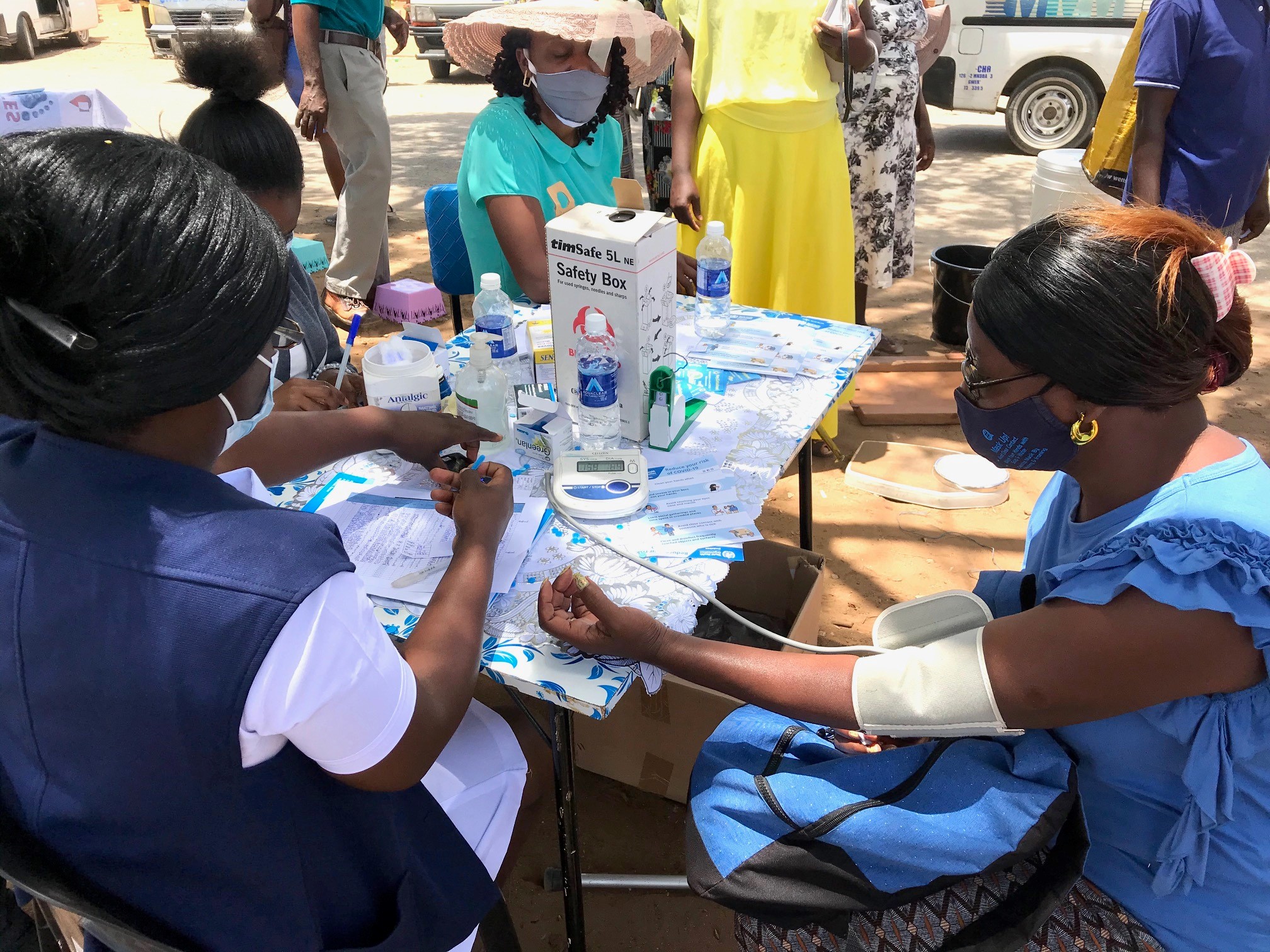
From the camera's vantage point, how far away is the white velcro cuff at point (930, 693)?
132 cm

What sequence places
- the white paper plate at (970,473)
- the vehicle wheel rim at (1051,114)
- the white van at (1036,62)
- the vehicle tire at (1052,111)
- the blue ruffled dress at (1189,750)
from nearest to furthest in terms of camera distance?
the blue ruffled dress at (1189,750) → the white paper plate at (970,473) → the white van at (1036,62) → the vehicle tire at (1052,111) → the vehicle wheel rim at (1051,114)

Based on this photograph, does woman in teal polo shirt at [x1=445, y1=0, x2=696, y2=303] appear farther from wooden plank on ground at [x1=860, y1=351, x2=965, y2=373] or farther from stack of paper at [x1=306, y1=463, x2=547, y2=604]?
wooden plank on ground at [x1=860, y1=351, x2=965, y2=373]

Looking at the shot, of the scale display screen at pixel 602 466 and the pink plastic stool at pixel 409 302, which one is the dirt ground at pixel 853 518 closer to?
the pink plastic stool at pixel 409 302

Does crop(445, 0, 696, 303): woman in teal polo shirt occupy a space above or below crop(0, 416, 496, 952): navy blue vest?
A: above

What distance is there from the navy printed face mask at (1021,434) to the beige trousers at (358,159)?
428 cm

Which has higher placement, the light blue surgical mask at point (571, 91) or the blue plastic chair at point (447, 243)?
the light blue surgical mask at point (571, 91)

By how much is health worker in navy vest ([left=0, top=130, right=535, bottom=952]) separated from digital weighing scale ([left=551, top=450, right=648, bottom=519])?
751 mm

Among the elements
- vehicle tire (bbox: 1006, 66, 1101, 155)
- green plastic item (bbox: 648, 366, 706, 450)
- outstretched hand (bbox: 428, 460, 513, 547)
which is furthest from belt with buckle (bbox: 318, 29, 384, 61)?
vehicle tire (bbox: 1006, 66, 1101, 155)

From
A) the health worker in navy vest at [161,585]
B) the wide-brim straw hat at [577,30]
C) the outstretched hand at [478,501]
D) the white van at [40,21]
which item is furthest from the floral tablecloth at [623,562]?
the white van at [40,21]

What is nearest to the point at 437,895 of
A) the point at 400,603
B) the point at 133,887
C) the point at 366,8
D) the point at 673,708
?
the point at 133,887

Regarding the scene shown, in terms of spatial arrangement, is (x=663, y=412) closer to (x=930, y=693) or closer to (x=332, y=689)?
(x=930, y=693)

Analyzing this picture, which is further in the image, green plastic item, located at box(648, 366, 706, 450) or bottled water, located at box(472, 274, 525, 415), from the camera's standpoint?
bottled water, located at box(472, 274, 525, 415)

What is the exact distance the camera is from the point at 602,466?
74.5 inches

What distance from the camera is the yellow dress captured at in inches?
131
